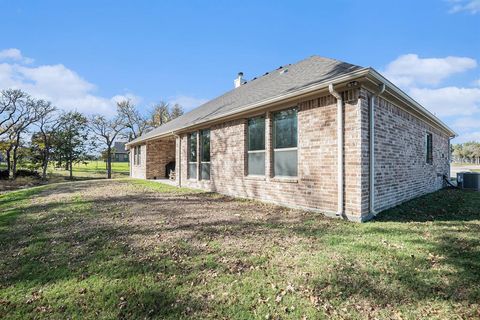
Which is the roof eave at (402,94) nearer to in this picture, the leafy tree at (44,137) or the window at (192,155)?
the window at (192,155)

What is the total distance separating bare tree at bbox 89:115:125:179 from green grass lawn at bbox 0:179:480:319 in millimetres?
28474

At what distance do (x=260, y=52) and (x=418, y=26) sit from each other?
7454 millimetres

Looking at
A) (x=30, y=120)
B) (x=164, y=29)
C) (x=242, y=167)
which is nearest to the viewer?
(x=242, y=167)

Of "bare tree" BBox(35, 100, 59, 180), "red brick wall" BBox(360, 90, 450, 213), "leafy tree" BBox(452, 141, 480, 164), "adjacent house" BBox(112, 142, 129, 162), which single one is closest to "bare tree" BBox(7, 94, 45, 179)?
"bare tree" BBox(35, 100, 59, 180)

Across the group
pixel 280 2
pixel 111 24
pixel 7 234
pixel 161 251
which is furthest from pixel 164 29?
pixel 161 251

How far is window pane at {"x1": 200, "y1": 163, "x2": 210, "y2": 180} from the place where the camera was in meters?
11.3

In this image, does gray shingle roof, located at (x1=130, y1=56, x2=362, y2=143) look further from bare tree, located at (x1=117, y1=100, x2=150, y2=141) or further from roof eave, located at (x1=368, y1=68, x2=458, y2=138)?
bare tree, located at (x1=117, y1=100, x2=150, y2=141)

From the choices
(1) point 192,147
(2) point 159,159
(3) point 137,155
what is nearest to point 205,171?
(1) point 192,147

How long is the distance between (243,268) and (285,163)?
4460 millimetres

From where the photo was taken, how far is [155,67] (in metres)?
15.4

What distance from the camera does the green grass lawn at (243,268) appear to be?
2.60 m

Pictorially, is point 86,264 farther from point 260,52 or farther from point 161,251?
point 260,52

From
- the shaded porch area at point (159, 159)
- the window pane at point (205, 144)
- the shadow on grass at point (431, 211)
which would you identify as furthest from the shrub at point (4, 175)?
the shadow on grass at point (431, 211)

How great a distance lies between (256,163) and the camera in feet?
27.9
